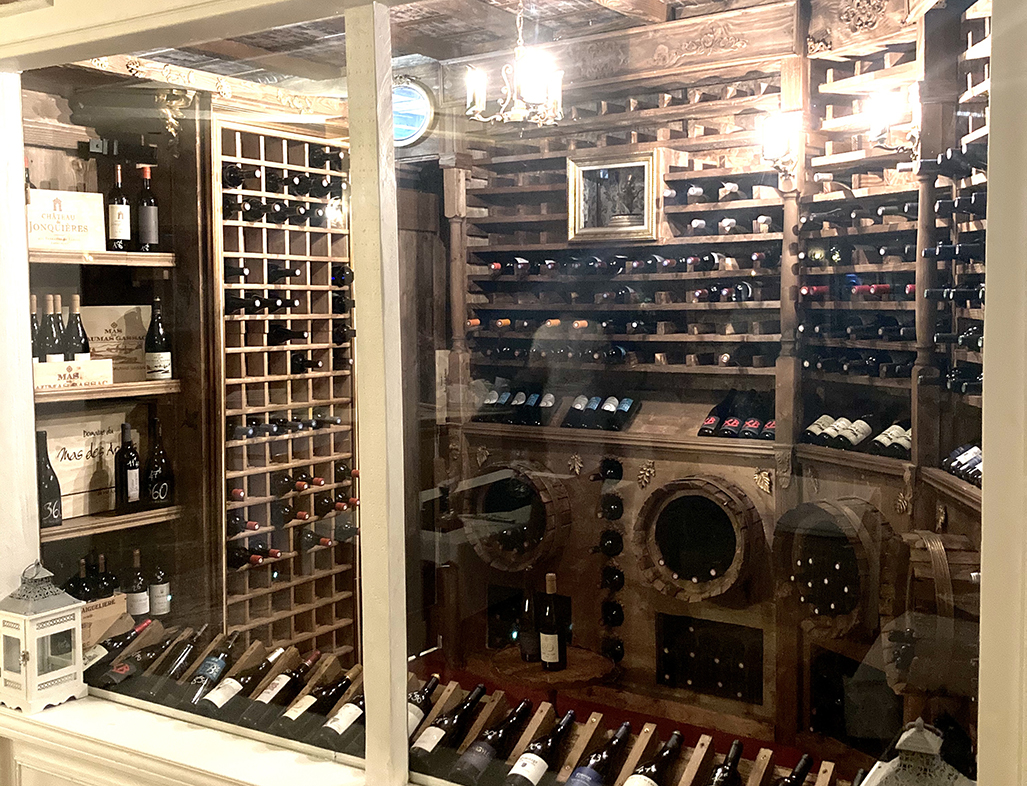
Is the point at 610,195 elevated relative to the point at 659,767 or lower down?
elevated

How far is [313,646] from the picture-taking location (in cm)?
216

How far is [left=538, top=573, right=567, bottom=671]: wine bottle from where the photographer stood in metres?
3.13

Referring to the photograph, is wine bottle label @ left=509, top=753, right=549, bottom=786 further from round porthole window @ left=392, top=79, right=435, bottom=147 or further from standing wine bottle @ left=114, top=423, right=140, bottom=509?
round porthole window @ left=392, top=79, right=435, bottom=147

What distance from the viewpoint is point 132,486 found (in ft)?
8.84

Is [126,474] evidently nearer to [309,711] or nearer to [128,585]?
[128,585]

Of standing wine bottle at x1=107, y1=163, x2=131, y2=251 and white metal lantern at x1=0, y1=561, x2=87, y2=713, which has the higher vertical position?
standing wine bottle at x1=107, y1=163, x2=131, y2=251

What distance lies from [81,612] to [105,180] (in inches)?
52.4

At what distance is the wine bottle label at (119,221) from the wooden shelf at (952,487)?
89.9 inches

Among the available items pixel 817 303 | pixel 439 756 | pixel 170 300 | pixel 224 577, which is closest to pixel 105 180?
pixel 170 300

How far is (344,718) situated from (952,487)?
1319 mm

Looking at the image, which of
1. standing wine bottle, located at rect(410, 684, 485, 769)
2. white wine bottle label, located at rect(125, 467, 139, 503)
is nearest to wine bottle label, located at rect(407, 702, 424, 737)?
standing wine bottle, located at rect(410, 684, 485, 769)

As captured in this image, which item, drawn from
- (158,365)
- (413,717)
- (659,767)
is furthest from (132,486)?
(659,767)

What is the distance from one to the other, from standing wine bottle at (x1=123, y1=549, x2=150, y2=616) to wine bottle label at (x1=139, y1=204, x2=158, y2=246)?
3.07 ft

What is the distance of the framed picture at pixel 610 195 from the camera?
3.44m
